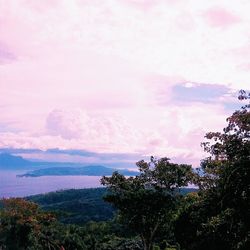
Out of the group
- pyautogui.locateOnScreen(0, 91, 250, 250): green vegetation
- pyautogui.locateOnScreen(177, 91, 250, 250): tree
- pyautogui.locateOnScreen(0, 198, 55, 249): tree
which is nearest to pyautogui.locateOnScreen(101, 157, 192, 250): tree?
pyautogui.locateOnScreen(0, 91, 250, 250): green vegetation

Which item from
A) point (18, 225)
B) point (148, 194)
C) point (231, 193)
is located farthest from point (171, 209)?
point (231, 193)

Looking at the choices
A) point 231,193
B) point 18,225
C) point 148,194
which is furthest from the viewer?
point 18,225

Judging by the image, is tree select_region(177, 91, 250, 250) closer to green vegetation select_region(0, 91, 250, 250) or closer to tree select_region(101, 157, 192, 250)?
green vegetation select_region(0, 91, 250, 250)

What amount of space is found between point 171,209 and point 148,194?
298cm

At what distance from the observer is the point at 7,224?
51.0 m

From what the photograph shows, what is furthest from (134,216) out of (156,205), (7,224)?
(7,224)

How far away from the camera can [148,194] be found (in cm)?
4347

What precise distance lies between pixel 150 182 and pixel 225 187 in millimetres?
30435

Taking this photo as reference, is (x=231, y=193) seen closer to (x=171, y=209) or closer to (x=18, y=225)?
(x=171, y=209)

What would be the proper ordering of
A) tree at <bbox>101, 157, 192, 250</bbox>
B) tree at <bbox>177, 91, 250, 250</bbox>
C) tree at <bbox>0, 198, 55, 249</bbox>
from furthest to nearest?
tree at <bbox>0, 198, 55, 249</bbox>
tree at <bbox>101, 157, 192, 250</bbox>
tree at <bbox>177, 91, 250, 250</bbox>

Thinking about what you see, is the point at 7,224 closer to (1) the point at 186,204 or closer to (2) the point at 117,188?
(2) the point at 117,188

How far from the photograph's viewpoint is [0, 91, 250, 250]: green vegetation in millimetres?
15695

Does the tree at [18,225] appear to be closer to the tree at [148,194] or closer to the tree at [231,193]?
the tree at [148,194]

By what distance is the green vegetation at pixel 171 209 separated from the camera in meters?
15.7
